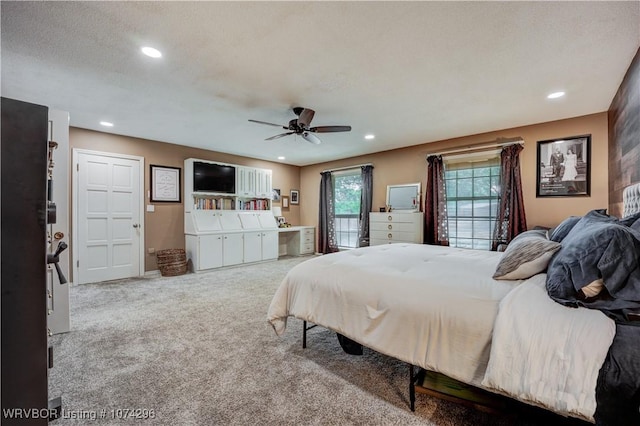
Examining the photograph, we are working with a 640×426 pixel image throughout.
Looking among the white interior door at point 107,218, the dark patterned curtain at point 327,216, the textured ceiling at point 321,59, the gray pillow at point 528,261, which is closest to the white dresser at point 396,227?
the dark patterned curtain at point 327,216

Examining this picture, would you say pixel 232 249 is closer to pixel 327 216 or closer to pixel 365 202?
pixel 327 216

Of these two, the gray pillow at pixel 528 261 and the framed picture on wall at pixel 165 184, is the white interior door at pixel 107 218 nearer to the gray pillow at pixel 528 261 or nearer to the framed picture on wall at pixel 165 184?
the framed picture on wall at pixel 165 184

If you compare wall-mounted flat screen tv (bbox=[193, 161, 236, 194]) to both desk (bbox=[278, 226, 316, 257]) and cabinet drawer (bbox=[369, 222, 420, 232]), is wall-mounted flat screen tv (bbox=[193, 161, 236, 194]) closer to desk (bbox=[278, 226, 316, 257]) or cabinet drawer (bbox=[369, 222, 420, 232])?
desk (bbox=[278, 226, 316, 257])

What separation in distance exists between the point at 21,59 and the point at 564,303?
4151 millimetres

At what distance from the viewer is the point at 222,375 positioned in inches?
74.0

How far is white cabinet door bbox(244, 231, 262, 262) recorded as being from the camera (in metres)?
5.76

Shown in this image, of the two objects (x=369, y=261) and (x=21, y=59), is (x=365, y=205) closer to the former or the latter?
(x=369, y=261)

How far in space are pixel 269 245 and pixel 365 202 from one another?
2.40m

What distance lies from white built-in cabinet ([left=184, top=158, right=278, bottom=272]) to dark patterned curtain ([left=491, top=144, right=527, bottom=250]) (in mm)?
4440

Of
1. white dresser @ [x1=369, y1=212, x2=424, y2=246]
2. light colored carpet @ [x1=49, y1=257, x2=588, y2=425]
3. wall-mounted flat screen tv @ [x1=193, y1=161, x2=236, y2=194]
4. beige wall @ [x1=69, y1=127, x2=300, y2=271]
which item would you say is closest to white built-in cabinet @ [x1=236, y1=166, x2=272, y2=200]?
wall-mounted flat screen tv @ [x1=193, y1=161, x2=236, y2=194]

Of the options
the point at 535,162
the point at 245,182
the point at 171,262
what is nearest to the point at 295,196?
the point at 245,182

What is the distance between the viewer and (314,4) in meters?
1.69

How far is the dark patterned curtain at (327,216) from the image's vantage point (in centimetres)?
672

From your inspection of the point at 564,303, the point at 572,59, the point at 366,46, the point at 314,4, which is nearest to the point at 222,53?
the point at 314,4
